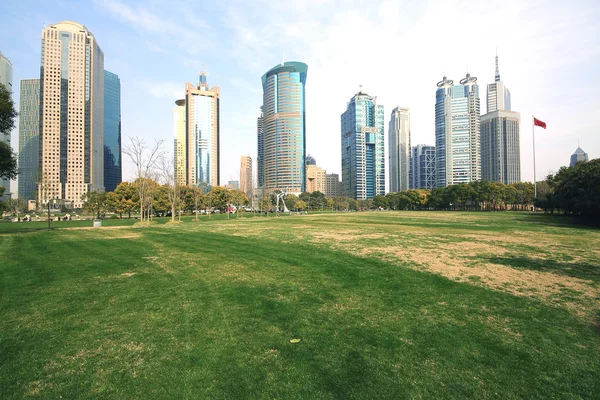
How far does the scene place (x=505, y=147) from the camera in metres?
166

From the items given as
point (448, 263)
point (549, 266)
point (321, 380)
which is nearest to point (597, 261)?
point (549, 266)

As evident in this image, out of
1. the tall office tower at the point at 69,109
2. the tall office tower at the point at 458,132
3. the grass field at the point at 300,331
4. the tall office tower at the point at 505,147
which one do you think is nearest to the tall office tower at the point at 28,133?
the tall office tower at the point at 69,109

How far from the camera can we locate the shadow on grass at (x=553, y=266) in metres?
9.71

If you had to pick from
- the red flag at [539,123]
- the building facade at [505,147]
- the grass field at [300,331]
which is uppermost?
the building facade at [505,147]

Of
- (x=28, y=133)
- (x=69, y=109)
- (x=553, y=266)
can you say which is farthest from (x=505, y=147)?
(x=28, y=133)

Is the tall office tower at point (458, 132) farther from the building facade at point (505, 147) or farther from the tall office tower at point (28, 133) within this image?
the tall office tower at point (28, 133)

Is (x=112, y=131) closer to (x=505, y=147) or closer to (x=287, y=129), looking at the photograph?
(x=287, y=129)

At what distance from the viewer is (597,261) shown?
1162cm

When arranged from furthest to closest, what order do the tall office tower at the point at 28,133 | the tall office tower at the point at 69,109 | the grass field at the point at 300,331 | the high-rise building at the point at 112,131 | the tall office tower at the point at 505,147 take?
the high-rise building at the point at 112,131 → the tall office tower at the point at 505,147 → the tall office tower at the point at 28,133 → the tall office tower at the point at 69,109 → the grass field at the point at 300,331

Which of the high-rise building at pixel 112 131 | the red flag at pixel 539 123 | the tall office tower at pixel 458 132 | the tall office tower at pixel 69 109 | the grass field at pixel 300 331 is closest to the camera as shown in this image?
the grass field at pixel 300 331

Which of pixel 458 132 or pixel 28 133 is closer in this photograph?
pixel 28 133

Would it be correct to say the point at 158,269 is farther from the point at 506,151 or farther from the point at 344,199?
the point at 506,151

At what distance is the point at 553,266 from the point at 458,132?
Result: 187252 millimetres

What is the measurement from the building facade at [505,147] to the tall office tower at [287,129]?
110313mm
